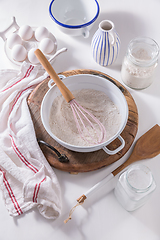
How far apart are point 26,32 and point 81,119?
45 cm

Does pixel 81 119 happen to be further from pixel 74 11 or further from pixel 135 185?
pixel 74 11

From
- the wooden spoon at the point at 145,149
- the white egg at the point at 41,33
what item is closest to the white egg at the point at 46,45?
the white egg at the point at 41,33

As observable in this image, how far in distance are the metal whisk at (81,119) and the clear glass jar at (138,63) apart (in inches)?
8.2

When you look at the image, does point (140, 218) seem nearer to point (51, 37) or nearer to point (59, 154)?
point (59, 154)

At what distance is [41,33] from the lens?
0.96 m

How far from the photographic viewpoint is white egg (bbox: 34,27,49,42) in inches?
37.8

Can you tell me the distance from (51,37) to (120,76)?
0.31m

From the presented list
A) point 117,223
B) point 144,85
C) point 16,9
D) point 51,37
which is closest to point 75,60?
point 51,37

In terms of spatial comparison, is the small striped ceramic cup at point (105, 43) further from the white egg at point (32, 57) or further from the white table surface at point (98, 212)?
the white egg at point (32, 57)

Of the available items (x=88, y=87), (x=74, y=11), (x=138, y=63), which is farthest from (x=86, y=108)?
(x=74, y=11)

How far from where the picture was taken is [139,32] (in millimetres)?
1055

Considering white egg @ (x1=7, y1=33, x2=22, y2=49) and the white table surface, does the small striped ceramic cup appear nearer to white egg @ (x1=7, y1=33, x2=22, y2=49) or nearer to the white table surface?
the white table surface

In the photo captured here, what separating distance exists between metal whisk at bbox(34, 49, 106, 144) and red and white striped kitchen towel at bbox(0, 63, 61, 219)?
0.15 m

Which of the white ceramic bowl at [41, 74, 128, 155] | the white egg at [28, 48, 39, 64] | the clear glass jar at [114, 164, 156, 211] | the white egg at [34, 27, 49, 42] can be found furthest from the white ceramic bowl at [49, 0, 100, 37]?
the clear glass jar at [114, 164, 156, 211]
